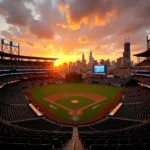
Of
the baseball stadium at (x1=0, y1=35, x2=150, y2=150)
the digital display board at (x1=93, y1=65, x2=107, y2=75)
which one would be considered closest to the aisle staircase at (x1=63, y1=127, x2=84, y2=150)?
the baseball stadium at (x1=0, y1=35, x2=150, y2=150)

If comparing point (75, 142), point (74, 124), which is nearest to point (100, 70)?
point (74, 124)

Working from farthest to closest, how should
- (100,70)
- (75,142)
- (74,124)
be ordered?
(100,70)
(74,124)
(75,142)

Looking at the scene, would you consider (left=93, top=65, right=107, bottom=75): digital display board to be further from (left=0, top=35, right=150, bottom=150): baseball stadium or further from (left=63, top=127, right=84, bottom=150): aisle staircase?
(left=63, top=127, right=84, bottom=150): aisle staircase

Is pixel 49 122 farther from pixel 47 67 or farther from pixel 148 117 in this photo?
pixel 47 67

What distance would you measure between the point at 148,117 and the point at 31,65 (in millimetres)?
80810

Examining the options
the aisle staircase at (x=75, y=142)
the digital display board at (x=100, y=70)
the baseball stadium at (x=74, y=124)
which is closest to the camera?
the baseball stadium at (x=74, y=124)

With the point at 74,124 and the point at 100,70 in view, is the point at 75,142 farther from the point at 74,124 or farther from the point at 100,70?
the point at 100,70

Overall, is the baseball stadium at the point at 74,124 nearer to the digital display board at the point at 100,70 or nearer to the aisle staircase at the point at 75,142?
the aisle staircase at the point at 75,142

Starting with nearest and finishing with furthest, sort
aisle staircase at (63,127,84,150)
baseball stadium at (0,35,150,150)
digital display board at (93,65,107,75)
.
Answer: baseball stadium at (0,35,150,150), aisle staircase at (63,127,84,150), digital display board at (93,65,107,75)

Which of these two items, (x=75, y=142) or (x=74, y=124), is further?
(x=74, y=124)

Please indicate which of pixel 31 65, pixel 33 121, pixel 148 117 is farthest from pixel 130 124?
pixel 31 65

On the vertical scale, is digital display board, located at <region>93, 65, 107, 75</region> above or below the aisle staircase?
above

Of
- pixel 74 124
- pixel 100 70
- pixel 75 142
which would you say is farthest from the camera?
pixel 100 70

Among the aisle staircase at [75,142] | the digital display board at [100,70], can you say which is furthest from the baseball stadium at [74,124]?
the digital display board at [100,70]
